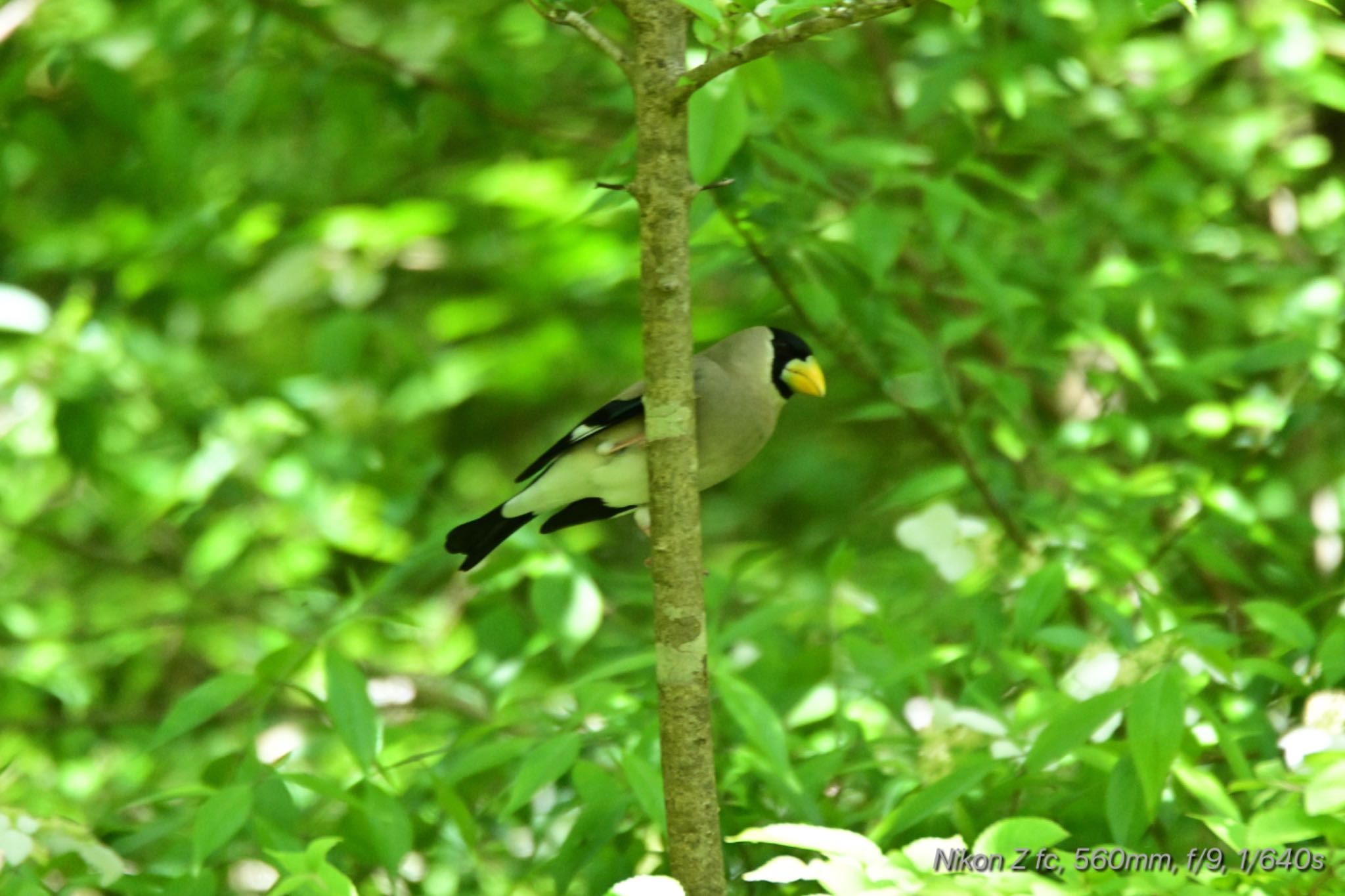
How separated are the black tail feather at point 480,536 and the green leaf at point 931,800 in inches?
53.5

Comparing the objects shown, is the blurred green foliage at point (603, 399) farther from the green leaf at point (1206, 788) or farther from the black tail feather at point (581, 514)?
the black tail feather at point (581, 514)

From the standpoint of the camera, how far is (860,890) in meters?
1.62

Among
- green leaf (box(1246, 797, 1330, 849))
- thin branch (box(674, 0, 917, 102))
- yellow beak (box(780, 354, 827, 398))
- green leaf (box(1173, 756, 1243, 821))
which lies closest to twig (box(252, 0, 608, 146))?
yellow beak (box(780, 354, 827, 398))

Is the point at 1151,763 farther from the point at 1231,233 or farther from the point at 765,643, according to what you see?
the point at 1231,233

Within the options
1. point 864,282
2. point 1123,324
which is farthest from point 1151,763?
point 1123,324

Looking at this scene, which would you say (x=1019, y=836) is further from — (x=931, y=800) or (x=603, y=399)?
(x=603, y=399)

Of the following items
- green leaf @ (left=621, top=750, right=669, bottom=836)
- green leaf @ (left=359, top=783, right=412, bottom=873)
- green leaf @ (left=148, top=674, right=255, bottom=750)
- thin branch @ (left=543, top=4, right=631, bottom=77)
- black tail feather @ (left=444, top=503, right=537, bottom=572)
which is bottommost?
black tail feather @ (left=444, top=503, right=537, bottom=572)

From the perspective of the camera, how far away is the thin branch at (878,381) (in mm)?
3332

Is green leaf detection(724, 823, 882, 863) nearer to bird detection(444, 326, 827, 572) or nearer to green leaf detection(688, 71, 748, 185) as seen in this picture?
green leaf detection(688, 71, 748, 185)

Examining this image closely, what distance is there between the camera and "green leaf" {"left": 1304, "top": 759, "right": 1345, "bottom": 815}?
1730 millimetres

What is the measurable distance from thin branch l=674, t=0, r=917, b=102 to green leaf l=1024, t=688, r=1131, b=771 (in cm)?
120

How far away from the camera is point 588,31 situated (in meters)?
1.88

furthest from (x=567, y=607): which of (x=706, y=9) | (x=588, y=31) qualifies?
(x=706, y=9)

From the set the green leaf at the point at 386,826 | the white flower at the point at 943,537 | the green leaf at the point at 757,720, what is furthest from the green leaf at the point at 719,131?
the green leaf at the point at 386,826
